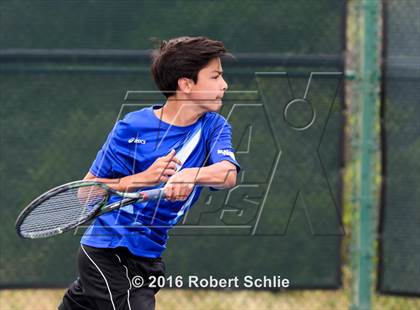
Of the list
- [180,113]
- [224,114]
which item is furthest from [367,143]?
[180,113]

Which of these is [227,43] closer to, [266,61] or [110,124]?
[266,61]

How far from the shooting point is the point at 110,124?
221 inches

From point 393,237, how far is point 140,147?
1864 millimetres

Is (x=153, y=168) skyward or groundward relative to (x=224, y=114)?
groundward

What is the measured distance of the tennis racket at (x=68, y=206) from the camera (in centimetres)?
424

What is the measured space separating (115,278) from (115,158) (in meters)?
0.50

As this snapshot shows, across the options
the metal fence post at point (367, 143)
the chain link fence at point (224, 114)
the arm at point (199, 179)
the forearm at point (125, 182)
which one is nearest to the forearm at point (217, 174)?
the arm at point (199, 179)

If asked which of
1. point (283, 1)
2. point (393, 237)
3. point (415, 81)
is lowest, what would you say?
point (393, 237)

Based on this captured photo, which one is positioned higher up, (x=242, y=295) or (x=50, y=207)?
(x=50, y=207)

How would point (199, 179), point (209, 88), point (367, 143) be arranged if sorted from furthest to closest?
1. point (367, 143)
2. point (209, 88)
3. point (199, 179)

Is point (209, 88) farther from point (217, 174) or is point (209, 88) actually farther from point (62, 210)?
point (62, 210)

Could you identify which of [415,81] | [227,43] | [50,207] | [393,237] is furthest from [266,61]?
[50,207]

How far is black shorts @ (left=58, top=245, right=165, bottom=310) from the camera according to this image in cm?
415

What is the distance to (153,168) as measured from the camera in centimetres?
424
